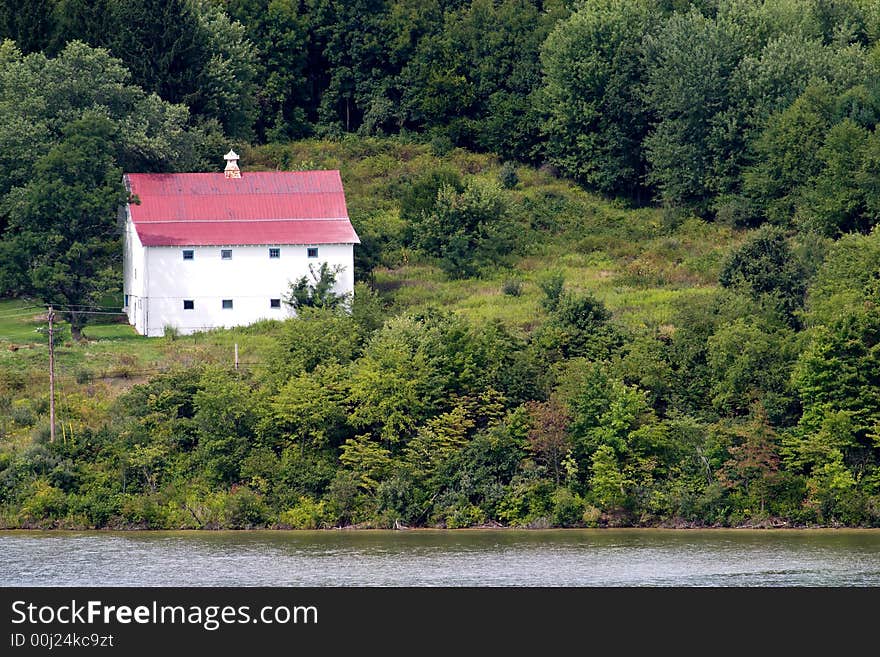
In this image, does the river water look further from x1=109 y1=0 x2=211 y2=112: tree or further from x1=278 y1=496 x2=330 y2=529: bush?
x1=109 y1=0 x2=211 y2=112: tree

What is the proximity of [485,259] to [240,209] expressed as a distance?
11208mm

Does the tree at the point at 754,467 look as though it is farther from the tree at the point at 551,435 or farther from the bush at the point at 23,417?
the bush at the point at 23,417

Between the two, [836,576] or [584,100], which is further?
[584,100]

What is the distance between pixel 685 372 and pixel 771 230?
32.1ft

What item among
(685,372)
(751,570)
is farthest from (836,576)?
(685,372)

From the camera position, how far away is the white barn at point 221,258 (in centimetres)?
7788

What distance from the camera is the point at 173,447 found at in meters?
64.1

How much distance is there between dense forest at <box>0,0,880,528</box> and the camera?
62469 mm

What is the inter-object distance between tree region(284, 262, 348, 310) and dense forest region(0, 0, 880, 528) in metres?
1.41

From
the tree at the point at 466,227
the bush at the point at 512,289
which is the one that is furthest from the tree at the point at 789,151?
the bush at the point at 512,289

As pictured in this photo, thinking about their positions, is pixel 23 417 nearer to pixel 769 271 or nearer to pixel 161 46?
pixel 769 271

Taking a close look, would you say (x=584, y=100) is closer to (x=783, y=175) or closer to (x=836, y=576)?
(x=783, y=175)

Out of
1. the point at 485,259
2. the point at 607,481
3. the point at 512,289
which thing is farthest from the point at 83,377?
the point at 485,259

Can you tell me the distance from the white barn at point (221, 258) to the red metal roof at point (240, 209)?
0.04 m
